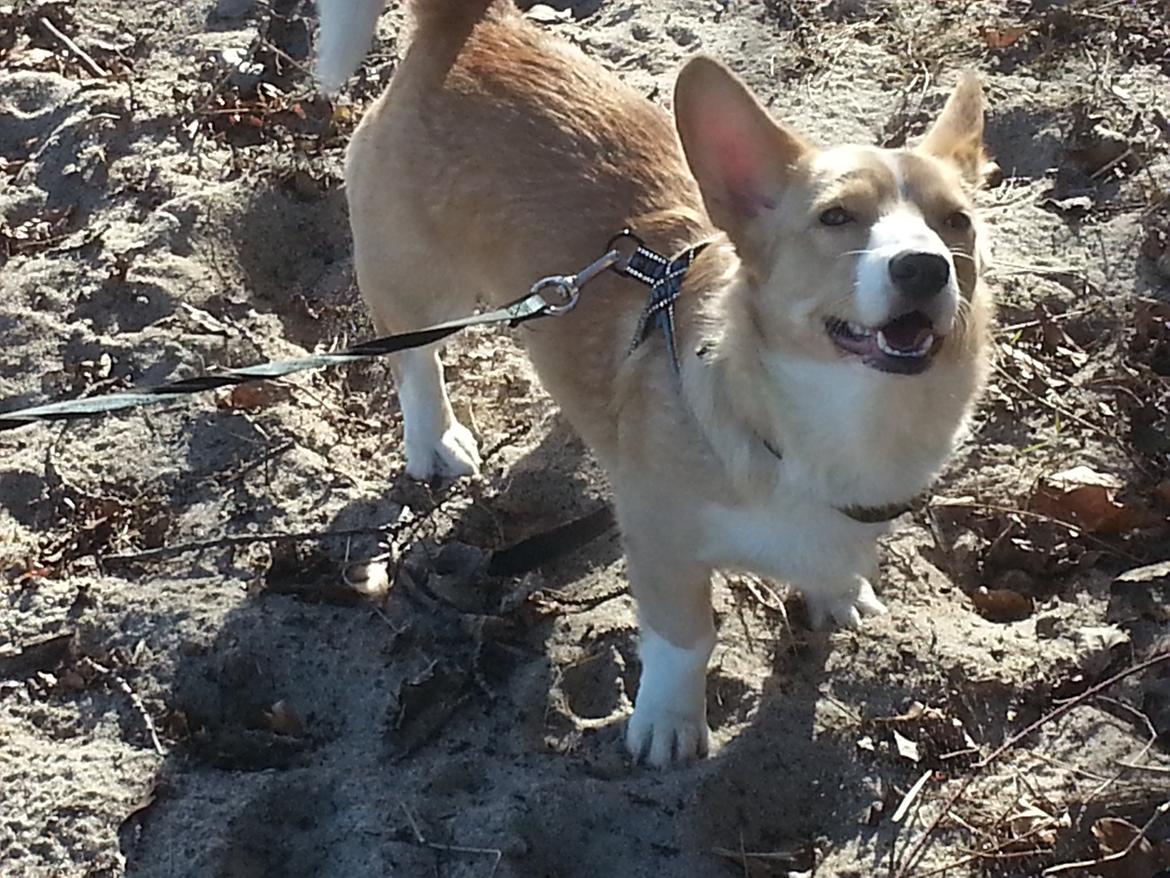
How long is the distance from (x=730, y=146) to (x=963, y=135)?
521mm

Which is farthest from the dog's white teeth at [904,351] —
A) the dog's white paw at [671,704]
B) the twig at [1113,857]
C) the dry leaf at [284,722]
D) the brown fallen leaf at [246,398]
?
the brown fallen leaf at [246,398]

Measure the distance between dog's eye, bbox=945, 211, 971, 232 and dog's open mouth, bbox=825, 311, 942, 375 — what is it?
0.28 metres

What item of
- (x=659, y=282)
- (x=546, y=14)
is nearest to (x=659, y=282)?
(x=659, y=282)

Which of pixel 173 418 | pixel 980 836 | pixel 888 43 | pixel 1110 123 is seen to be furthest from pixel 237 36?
pixel 980 836

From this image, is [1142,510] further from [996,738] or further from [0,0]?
[0,0]

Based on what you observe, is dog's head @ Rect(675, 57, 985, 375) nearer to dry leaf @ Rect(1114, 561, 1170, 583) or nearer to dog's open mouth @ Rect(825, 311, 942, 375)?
dog's open mouth @ Rect(825, 311, 942, 375)

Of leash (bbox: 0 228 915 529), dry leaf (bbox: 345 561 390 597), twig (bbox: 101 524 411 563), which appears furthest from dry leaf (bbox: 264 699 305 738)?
leash (bbox: 0 228 915 529)

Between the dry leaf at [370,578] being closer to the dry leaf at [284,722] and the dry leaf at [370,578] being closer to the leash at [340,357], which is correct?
the dry leaf at [284,722]

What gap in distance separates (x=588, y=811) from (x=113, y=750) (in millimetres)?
1040

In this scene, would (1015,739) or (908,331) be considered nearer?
(908,331)

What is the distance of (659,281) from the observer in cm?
293

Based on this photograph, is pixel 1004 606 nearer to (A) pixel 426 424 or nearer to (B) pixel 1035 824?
(B) pixel 1035 824

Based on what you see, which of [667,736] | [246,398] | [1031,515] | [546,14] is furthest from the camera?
[546,14]

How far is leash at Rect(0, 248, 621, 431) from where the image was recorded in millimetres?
2262
